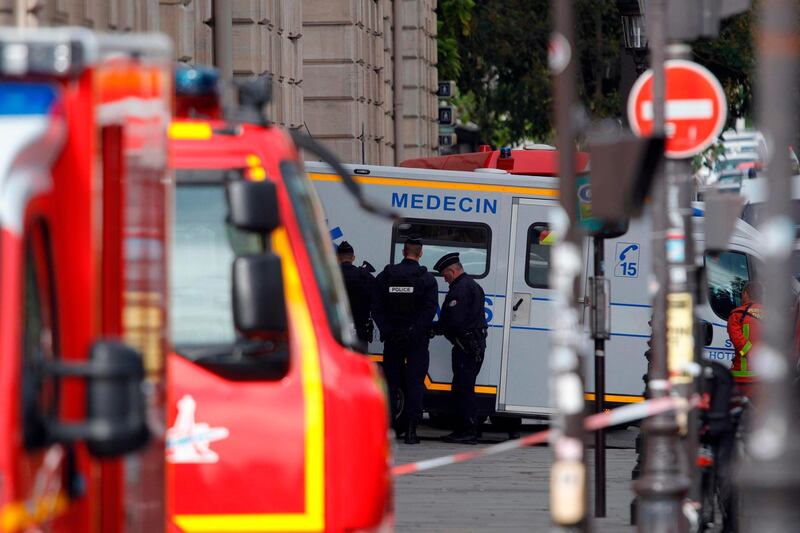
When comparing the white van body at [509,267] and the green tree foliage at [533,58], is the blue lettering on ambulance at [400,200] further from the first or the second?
the green tree foliage at [533,58]

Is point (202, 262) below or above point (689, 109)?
below

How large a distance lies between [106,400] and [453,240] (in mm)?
14001

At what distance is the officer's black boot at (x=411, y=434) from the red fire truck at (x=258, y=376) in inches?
392

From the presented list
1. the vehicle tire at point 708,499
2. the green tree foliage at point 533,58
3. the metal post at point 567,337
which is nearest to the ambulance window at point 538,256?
the vehicle tire at point 708,499

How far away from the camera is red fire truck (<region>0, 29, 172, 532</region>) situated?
4465mm

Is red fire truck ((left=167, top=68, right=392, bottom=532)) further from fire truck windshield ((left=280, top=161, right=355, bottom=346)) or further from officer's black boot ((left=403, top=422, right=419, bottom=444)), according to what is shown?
officer's black boot ((left=403, top=422, right=419, bottom=444))

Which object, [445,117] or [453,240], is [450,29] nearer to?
[445,117]

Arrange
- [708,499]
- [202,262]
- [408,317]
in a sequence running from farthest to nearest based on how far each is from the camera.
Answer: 1. [408,317]
2. [708,499]
3. [202,262]

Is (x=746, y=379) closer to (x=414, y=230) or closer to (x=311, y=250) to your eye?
(x=414, y=230)

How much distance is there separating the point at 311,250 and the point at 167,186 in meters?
1.63

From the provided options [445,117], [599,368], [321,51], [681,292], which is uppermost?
[321,51]

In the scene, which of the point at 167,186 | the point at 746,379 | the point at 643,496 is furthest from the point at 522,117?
the point at 167,186

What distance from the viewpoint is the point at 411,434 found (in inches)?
707

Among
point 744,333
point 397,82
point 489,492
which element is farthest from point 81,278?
point 397,82
